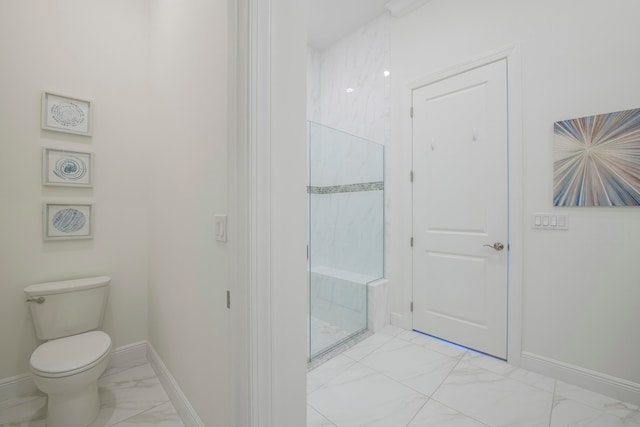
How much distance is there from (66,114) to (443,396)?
301 centimetres

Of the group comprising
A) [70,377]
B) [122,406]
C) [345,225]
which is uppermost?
[345,225]

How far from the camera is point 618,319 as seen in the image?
1.67 metres

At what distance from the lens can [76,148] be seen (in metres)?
1.88

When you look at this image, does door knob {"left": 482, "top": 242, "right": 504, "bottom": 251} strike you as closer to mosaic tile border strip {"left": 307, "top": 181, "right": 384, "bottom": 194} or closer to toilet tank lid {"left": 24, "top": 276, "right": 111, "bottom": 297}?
mosaic tile border strip {"left": 307, "top": 181, "right": 384, "bottom": 194}

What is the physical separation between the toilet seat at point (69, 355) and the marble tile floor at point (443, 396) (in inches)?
47.0

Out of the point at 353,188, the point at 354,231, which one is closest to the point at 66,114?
the point at 353,188

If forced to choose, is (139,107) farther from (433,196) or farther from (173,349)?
(433,196)

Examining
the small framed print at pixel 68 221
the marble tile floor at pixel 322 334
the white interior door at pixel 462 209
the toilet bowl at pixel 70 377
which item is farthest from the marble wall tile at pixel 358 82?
the toilet bowl at pixel 70 377

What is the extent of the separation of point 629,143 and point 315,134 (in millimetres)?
2090

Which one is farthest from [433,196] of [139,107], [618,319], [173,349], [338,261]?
[139,107]

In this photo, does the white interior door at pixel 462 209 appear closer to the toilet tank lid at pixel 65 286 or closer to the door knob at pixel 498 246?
the door knob at pixel 498 246

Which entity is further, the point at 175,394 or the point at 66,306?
the point at 66,306

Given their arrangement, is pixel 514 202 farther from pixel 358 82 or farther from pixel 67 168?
pixel 67 168

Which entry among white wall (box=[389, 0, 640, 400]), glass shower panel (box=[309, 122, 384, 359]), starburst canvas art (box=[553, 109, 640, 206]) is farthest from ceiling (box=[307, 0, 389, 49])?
starburst canvas art (box=[553, 109, 640, 206])
